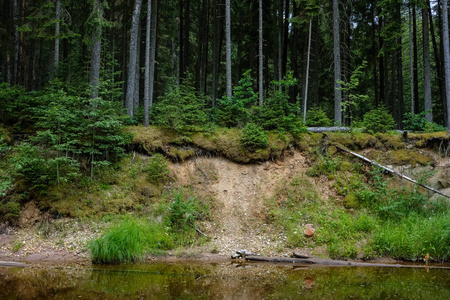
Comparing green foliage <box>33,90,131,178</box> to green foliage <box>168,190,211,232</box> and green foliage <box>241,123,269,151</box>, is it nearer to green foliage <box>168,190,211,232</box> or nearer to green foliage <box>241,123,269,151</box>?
green foliage <box>168,190,211,232</box>

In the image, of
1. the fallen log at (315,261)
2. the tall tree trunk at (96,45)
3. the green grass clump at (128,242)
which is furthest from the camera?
the tall tree trunk at (96,45)

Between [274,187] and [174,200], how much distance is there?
387cm

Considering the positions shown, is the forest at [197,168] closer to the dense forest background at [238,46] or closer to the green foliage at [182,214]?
the green foliage at [182,214]

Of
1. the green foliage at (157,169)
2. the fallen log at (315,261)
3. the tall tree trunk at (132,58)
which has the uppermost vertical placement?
the tall tree trunk at (132,58)

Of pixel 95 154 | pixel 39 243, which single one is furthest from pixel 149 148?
pixel 39 243

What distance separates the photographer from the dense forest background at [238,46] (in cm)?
1389

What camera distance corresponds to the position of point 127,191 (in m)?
10.6

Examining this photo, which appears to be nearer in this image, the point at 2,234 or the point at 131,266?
the point at 131,266

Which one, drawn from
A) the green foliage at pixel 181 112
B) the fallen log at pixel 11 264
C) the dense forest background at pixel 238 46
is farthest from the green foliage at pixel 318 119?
the fallen log at pixel 11 264

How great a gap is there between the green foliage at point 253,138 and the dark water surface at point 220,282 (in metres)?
5.37

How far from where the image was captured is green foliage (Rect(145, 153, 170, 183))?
433 inches

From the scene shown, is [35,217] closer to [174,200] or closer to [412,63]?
→ [174,200]

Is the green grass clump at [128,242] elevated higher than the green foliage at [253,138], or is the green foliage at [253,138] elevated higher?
the green foliage at [253,138]

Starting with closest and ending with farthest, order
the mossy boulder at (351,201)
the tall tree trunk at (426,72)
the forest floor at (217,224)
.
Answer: the forest floor at (217,224) → the mossy boulder at (351,201) → the tall tree trunk at (426,72)
